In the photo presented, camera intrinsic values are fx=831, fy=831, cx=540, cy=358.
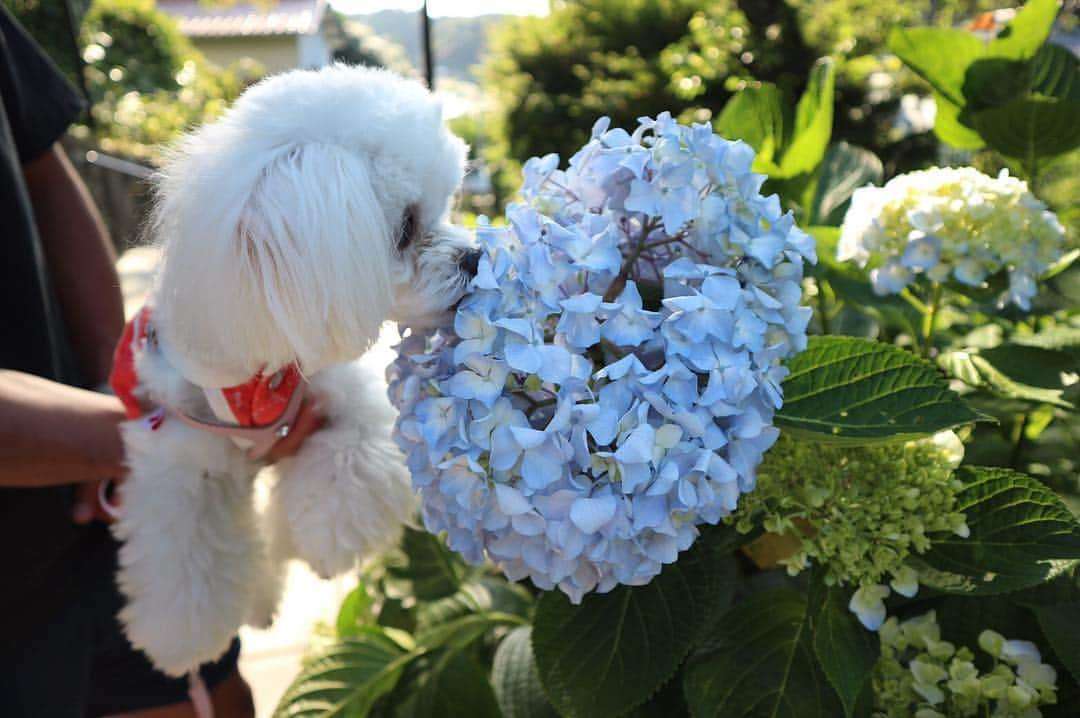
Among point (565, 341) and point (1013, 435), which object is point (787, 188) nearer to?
point (1013, 435)

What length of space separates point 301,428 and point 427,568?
1.18 ft

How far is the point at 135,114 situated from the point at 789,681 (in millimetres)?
7473

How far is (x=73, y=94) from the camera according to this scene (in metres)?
1.38

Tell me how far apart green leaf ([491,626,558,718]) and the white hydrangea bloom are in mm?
676

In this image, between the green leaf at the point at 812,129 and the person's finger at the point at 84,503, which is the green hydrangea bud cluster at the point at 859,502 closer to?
the green leaf at the point at 812,129

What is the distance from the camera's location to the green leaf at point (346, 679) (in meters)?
1.25

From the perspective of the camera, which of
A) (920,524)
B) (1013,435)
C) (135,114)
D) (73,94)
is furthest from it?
(135,114)

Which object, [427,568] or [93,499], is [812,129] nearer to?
[427,568]

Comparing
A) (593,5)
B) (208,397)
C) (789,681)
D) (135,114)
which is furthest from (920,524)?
(135,114)

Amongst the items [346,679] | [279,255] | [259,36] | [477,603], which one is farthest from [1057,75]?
[259,36]

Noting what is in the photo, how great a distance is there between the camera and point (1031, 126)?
107 centimetres

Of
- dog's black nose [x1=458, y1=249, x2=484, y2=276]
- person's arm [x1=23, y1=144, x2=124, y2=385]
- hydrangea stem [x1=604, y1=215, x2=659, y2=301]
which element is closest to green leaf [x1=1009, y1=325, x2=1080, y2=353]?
hydrangea stem [x1=604, y1=215, x2=659, y2=301]

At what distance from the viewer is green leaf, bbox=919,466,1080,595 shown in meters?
→ 0.77

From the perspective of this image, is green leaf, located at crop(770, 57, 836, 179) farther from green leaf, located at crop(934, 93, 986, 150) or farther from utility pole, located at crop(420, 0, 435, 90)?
utility pole, located at crop(420, 0, 435, 90)
